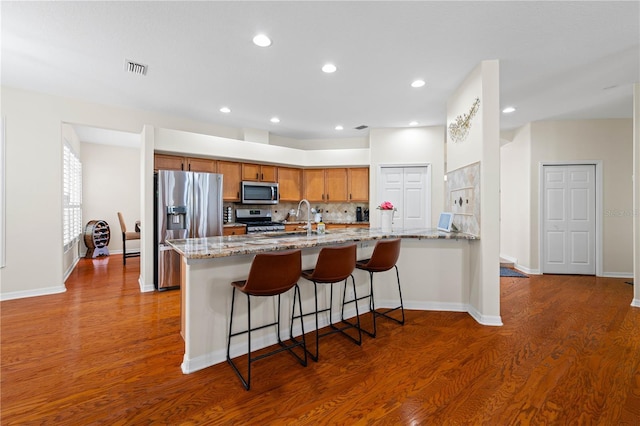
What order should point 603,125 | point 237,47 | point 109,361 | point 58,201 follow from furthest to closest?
point 603,125 → point 58,201 → point 237,47 → point 109,361

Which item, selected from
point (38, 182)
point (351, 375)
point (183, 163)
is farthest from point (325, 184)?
point (38, 182)

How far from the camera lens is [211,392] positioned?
1.94 m

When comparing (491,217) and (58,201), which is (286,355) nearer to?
(491,217)

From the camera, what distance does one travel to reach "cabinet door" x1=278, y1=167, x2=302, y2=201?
591cm

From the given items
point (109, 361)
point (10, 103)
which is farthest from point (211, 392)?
point (10, 103)

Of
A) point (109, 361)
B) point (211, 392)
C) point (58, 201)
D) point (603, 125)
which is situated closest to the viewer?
point (211, 392)

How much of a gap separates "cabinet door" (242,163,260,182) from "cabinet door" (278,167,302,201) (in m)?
0.48

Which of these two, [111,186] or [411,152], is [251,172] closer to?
[411,152]

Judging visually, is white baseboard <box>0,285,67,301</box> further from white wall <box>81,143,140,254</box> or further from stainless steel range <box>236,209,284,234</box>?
white wall <box>81,143,140,254</box>

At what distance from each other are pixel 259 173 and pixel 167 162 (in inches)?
62.9

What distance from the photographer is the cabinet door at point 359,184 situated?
5.91 m

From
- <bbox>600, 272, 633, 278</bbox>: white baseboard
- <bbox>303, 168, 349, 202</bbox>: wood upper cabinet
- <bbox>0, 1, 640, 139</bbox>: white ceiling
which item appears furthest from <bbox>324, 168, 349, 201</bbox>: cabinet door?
<bbox>600, 272, 633, 278</bbox>: white baseboard

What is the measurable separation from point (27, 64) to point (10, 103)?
41.7 inches

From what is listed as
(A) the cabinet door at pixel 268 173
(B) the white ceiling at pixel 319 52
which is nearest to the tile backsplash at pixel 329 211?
(A) the cabinet door at pixel 268 173
